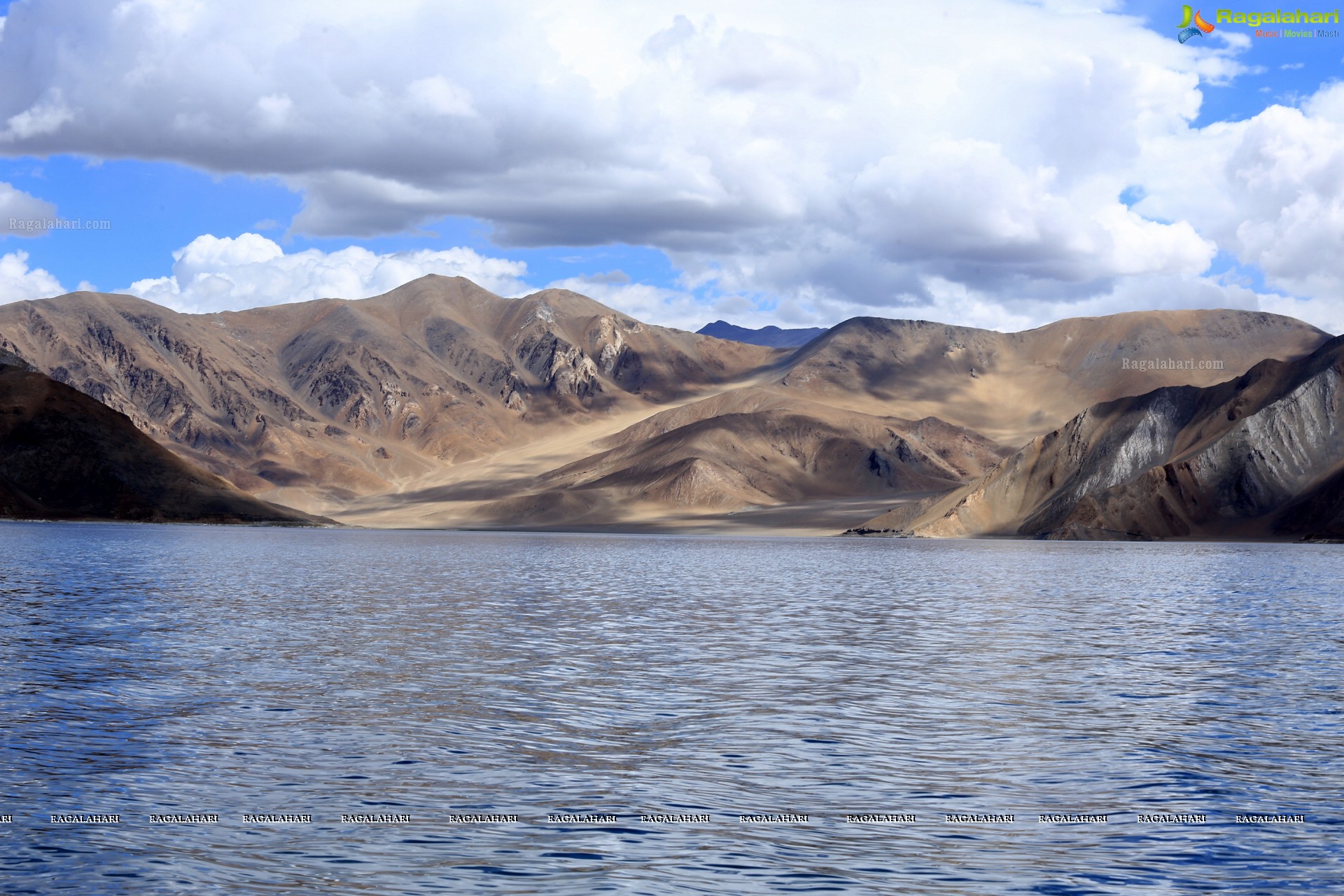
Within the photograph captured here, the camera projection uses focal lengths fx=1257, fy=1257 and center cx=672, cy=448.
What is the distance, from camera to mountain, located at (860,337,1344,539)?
156 meters

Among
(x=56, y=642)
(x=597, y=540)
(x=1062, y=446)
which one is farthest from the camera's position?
(x=1062, y=446)

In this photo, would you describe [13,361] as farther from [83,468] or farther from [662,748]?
[662,748]

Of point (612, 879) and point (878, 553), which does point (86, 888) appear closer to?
point (612, 879)

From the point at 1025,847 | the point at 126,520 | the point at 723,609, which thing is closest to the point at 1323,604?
the point at 723,609

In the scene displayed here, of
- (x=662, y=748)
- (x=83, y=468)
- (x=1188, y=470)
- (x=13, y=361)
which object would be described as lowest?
(x=662, y=748)

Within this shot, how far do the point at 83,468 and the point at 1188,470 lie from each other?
146778mm

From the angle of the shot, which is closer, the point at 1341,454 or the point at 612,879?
the point at 612,879

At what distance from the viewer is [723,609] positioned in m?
53.5

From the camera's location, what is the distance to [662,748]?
73.5ft

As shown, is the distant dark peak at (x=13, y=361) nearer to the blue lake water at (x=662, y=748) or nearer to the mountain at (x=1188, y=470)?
the mountain at (x=1188, y=470)

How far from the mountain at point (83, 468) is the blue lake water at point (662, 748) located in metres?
127

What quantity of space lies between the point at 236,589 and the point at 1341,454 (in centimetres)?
14183

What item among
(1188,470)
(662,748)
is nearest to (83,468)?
(1188,470)

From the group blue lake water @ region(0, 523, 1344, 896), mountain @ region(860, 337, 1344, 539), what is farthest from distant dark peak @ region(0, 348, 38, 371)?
blue lake water @ region(0, 523, 1344, 896)
